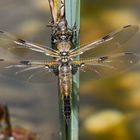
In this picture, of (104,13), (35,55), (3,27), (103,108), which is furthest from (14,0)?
(35,55)

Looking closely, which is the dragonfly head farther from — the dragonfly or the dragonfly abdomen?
the dragonfly abdomen

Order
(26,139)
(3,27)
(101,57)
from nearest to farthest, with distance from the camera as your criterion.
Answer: (101,57)
(26,139)
(3,27)

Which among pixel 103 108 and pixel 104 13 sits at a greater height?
pixel 104 13

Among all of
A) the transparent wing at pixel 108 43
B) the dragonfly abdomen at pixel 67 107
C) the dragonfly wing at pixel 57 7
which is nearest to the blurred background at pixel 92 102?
the transparent wing at pixel 108 43

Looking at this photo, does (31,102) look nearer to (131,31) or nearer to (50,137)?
(50,137)

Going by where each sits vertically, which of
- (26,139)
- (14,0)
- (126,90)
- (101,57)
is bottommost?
(26,139)

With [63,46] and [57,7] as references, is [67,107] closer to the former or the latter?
[63,46]

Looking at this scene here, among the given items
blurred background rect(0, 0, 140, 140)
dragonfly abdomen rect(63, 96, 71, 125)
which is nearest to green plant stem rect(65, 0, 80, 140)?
dragonfly abdomen rect(63, 96, 71, 125)

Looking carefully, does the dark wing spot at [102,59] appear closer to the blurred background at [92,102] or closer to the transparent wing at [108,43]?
the transparent wing at [108,43]
